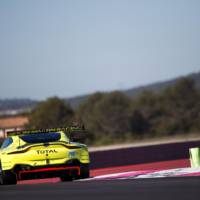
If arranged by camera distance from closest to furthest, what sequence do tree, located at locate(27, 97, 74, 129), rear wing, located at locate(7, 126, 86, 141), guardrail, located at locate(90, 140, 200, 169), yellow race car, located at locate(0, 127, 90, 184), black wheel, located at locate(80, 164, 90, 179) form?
yellow race car, located at locate(0, 127, 90, 184) → black wheel, located at locate(80, 164, 90, 179) → rear wing, located at locate(7, 126, 86, 141) → guardrail, located at locate(90, 140, 200, 169) → tree, located at locate(27, 97, 74, 129)

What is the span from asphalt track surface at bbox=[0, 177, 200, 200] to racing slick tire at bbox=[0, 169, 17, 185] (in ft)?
1.98


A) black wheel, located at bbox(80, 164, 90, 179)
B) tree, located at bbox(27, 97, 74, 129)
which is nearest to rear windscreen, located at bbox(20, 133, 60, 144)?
black wheel, located at bbox(80, 164, 90, 179)

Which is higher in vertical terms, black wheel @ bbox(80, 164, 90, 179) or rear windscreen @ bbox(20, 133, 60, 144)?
rear windscreen @ bbox(20, 133, 60, 144)

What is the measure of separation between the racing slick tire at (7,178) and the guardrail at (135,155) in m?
13.7

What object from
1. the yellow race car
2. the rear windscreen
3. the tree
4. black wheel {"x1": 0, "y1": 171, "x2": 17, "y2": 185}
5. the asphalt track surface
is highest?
the tree

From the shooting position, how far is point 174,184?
49.1ft

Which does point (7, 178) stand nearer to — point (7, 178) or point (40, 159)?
point (7, 178)

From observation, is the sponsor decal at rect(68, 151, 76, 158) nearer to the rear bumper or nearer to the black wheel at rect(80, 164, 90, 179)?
the rear bumper

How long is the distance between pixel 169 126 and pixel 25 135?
75435mm

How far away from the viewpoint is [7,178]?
17625 mm

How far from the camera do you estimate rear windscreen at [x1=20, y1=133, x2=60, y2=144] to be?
17906 millimetres

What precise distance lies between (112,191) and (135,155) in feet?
60.6

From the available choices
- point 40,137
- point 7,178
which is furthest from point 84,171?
point 7,178

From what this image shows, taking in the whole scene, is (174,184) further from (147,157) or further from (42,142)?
(147,157)
